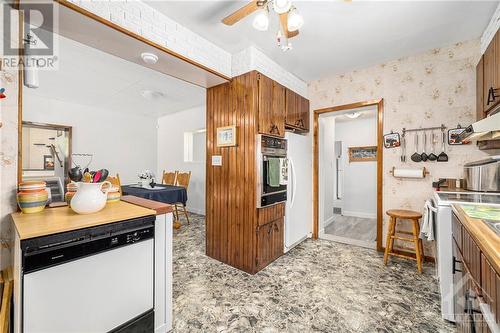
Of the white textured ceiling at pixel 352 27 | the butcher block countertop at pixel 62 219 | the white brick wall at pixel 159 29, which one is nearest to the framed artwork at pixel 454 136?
the white textured ceiling at pixel 352 27

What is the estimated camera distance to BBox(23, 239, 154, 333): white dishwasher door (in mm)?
1020

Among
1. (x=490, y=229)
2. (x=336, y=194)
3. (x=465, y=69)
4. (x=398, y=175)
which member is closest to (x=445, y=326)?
(x=490, y=229)

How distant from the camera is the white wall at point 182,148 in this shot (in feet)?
16.9

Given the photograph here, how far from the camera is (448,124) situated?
2.51m

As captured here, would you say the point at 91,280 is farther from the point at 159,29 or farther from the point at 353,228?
the point at 353,228

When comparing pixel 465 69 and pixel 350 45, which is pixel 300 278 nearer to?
pixel 350 45

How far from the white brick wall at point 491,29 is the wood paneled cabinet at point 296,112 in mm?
1954

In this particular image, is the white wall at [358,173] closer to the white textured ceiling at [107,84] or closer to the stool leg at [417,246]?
the stool leg at [417,246]

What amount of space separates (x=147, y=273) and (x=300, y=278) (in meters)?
1.57

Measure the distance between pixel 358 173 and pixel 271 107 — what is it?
3.65 meters

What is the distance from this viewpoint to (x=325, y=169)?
411 centimetres

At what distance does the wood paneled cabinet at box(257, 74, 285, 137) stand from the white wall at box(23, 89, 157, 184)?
4474 millimetres

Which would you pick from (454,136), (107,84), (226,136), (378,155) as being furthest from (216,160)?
(454,136)

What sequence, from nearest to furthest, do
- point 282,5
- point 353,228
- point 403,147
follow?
point 282,5 → point 403,147 → point 353,228
